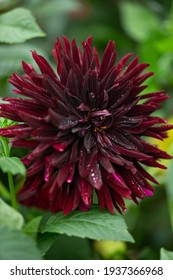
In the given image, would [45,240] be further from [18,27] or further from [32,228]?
[18,27]

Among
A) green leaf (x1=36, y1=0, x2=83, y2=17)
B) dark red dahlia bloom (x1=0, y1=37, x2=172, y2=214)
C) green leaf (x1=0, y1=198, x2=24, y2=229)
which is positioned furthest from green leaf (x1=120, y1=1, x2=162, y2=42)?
green leaf (x1=0, y1=198, x2=24, y2=229)

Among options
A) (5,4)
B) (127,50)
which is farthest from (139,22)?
(5,4)

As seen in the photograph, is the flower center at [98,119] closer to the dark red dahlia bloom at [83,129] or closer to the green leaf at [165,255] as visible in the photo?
the dark red dahlia bloom at [83,129]

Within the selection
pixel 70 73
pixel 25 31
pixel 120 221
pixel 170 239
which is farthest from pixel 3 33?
pixel 170 239

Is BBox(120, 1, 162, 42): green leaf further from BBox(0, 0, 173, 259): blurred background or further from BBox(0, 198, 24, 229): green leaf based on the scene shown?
BBox(0, 198, 24, 229): green leaf

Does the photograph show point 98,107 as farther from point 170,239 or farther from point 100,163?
point 170,239
